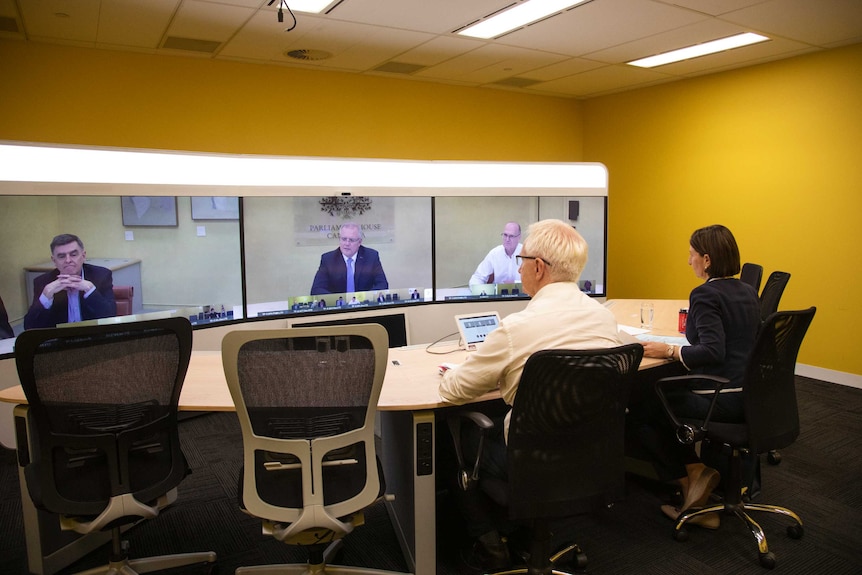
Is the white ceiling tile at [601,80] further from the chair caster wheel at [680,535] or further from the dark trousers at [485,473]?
the dark trousers at [485,473]

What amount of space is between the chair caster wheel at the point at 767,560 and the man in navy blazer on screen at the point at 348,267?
288cm

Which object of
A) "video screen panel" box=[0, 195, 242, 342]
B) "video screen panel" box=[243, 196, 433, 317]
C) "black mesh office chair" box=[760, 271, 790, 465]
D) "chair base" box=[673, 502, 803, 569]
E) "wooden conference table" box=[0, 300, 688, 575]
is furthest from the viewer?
"video screen panel" box=[243, 196, 433, 317]

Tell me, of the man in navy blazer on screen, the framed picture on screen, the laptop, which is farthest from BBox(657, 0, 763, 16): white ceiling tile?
the framed picture on screen

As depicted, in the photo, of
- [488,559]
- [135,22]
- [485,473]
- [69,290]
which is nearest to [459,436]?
[485,473]

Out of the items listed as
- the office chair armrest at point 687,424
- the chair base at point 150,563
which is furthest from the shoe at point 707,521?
the chair base at point 150,563

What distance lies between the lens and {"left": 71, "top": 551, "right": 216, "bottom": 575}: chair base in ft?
7.63

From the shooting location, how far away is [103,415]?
6.77 ft

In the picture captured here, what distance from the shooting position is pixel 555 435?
1.99 metres

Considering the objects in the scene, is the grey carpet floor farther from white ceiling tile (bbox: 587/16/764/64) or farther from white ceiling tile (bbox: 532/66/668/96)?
white ceiling tile (bbox: 532/66/668/96)

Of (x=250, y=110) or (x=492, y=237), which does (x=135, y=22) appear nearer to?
(x=250, y=110)

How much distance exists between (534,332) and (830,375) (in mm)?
4242

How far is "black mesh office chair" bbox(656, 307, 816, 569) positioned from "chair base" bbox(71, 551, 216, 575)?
203 centimetres

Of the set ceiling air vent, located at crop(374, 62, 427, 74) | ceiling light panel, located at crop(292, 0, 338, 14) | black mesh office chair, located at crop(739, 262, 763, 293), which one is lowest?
black mesh office chair, located at crop(739, 262, 763, 293)

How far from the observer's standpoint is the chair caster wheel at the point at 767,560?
249 centimetres
